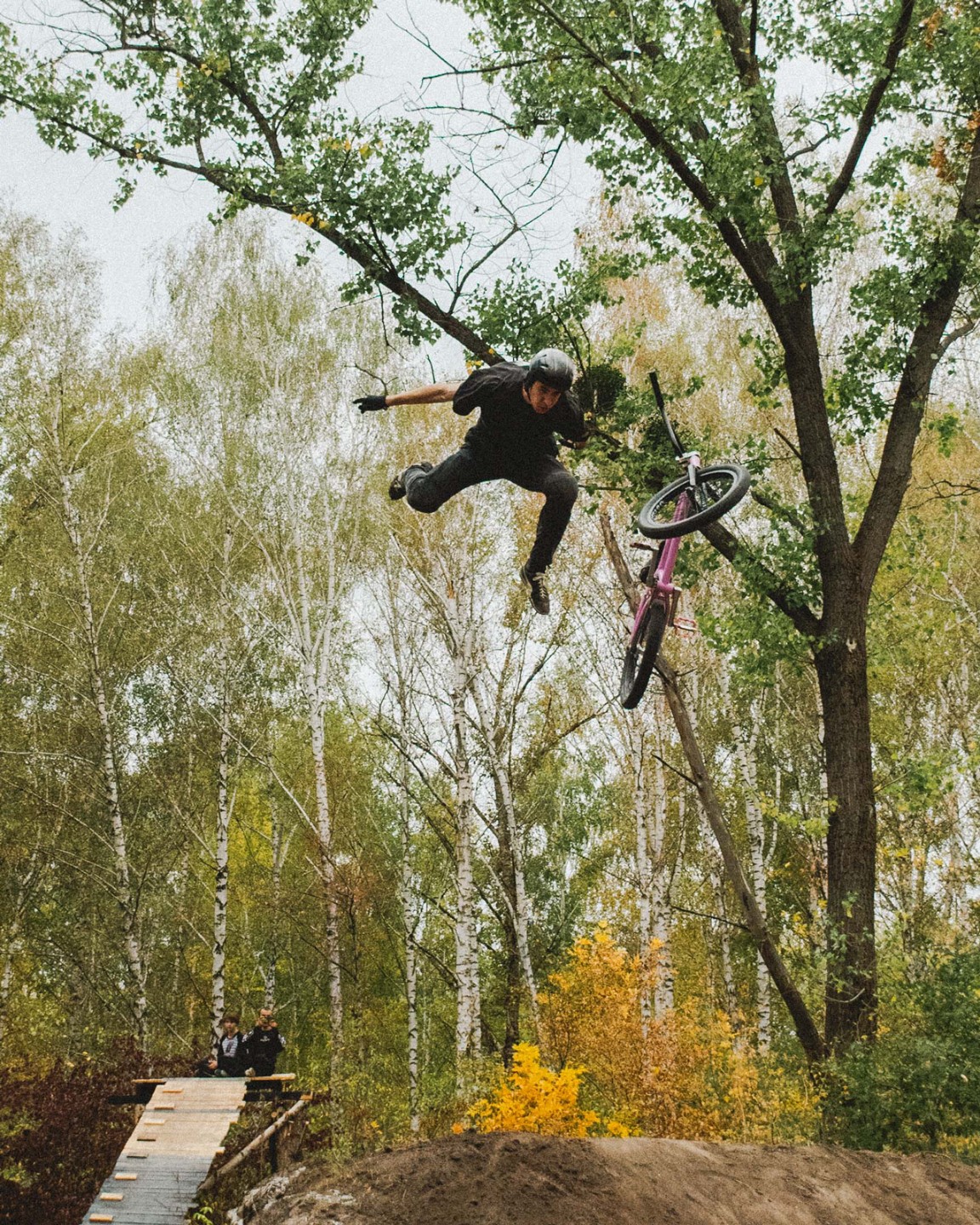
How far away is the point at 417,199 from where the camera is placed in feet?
25.4

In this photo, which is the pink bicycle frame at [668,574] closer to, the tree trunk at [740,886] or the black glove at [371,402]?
the black glove at [371,402]

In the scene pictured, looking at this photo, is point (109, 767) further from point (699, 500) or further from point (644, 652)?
point (699, 500)

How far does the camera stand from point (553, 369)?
457 cm

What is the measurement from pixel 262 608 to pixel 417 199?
10406 millimetres

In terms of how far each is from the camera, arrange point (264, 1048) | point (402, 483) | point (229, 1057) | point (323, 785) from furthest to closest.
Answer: point (323, 785)
point (229, 1057)
point (264, 1048)
point (402, 483)

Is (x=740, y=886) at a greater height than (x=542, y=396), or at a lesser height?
lesser

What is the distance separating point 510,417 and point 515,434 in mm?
111

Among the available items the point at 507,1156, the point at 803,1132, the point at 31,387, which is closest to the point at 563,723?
the point at 803,1132

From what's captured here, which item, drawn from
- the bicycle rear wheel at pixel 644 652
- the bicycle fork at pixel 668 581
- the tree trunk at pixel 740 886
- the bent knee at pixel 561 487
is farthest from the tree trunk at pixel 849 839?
the bent knee at pixel 561 487

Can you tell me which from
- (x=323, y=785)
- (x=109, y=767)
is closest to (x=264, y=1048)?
(x=323, y=785)

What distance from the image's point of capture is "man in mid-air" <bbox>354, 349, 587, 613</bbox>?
4.80m

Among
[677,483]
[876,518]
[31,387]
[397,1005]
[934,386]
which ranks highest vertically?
[934,386]

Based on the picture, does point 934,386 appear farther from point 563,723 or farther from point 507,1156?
point 507,1156

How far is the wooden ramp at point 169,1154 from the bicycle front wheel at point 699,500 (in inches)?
258
